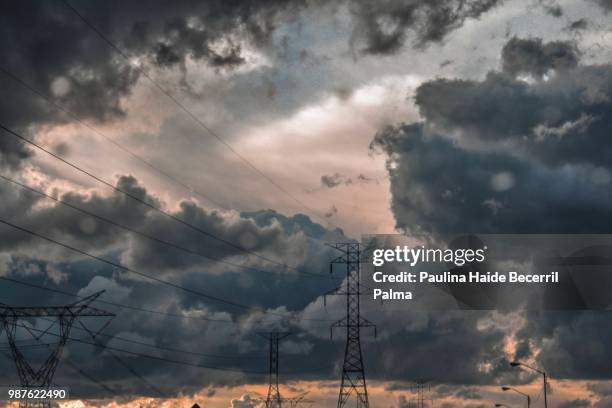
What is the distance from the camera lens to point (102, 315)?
304 ft

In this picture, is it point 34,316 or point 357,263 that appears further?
point 357,263

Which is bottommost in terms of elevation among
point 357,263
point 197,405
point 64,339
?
point 197,405

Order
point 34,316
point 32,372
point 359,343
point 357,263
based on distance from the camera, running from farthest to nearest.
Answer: point 357,263
point 359,343
point 32,372
point 34,316

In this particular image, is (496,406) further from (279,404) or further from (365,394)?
(279,404)

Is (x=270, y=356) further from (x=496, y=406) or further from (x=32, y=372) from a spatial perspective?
(x=32, y=372)

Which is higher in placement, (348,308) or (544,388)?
(348,308)

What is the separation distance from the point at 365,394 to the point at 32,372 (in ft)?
122

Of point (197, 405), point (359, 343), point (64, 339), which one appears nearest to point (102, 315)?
point (64, 339)

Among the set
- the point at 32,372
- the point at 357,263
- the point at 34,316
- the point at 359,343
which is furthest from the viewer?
the point at 357,263

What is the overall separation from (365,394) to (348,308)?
10.4m

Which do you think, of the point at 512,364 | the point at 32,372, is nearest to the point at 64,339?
the point at 32,372

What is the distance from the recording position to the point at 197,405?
3733 inches

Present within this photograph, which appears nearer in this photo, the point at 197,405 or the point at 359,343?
the point at 197,405

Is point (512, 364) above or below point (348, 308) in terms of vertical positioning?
below
